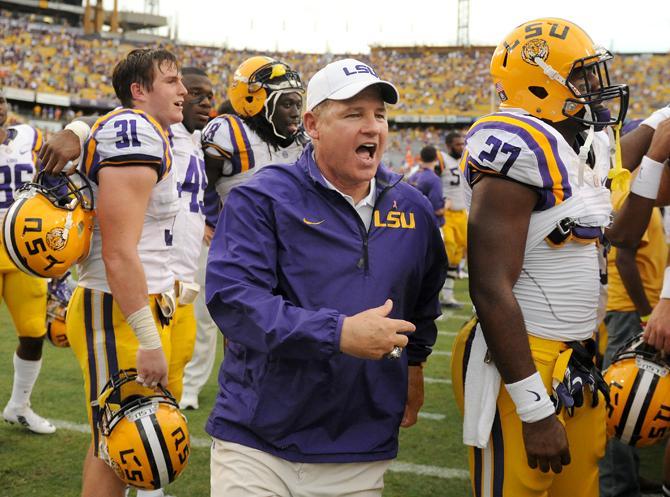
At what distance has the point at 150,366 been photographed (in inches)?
110

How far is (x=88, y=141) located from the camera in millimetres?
2877

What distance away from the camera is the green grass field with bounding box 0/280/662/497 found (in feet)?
13.4

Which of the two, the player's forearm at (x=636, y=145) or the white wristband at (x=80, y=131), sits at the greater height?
the player's forearm at (x=636, y=145)

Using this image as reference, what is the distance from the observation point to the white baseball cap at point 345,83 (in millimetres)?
2145

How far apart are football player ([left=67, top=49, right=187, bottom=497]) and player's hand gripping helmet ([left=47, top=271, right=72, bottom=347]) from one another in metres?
1.68

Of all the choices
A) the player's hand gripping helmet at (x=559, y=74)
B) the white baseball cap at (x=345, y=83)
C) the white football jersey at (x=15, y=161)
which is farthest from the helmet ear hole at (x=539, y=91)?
the white football jersey at (x=15, y=161)

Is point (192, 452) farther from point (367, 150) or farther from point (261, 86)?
point (367, 150)

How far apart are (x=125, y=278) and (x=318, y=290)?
38.3 inches

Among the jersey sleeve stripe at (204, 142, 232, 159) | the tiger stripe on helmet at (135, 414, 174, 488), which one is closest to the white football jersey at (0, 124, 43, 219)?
the jersey sleeve stripe at (204, 142, 232, 159)

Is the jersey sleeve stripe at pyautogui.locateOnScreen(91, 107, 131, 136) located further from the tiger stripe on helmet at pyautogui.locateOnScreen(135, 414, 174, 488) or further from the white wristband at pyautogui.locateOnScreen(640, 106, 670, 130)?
the white wristband at pyautogui.locateOnScreen(640, 106, 670, 130)

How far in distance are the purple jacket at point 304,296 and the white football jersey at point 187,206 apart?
1680 mm

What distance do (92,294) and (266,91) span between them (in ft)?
6.93

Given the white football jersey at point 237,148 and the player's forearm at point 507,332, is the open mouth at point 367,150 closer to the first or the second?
the player's forearm at point 507,332

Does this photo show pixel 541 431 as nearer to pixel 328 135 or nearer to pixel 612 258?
pixel 328 135
